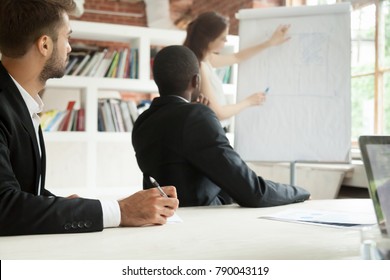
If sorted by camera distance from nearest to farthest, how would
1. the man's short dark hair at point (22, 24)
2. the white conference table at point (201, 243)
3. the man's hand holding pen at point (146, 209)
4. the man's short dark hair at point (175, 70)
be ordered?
the white conference table at point (201, 243) < the man's hand holding pen at point (146, 209) < the man's short dark hair at point (22, 24) < the man's short dark hair at point (175, 70)

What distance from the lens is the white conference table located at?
39.1 inches

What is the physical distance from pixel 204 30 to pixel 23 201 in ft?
5.70

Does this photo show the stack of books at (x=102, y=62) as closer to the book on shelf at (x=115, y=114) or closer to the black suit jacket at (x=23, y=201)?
the book on shelf at (x=115, y=114)

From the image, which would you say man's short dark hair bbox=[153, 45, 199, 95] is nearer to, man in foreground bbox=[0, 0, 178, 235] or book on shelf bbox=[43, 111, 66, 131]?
man in foreground bbox=[0, 0, 178, 235]

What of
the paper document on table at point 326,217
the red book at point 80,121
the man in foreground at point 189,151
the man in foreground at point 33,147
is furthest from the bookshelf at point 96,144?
the paper document on table at point 326,217

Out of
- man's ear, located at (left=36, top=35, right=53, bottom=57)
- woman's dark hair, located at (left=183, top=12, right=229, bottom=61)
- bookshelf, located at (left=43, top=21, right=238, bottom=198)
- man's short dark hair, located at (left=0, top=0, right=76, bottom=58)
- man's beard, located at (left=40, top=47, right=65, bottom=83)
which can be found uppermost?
woman's dark hair, located at (left=183, top=12, right=229, bottom=61)

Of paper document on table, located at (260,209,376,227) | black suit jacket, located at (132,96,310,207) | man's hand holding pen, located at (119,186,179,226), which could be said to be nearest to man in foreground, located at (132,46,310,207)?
black suit jacket, located at (132,96,310,207)

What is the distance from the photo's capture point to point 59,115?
3588 millimetres

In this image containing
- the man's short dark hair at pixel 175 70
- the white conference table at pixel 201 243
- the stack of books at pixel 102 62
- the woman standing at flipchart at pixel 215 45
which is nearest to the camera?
the white conference table at pixel 201 243

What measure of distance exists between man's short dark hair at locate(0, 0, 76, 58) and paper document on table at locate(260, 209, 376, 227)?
85 centimetres

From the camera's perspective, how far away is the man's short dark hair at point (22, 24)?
58.1 inches

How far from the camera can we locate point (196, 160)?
1.72 meters

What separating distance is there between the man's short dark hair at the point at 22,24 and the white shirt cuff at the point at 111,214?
552mm

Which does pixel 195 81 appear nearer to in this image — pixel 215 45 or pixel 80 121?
pixel 215 45
